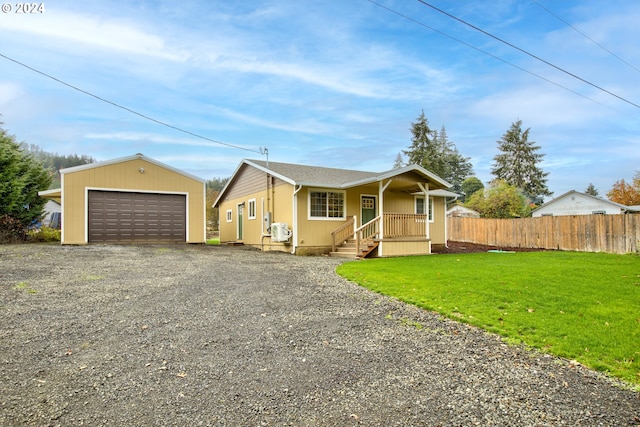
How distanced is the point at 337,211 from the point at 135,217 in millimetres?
8474

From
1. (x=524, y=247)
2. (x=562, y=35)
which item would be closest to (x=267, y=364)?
(x=562, y=35)

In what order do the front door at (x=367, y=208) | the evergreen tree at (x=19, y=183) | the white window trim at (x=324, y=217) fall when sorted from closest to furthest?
the white window trim at (x=324, y=217) → the evergreen tree at (x=19, y=183) → the front door at (x=367, y=208)

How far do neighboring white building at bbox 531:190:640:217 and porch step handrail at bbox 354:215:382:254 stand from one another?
66.6 feet

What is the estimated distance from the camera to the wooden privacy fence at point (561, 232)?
14.1m

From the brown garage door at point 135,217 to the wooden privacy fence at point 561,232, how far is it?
15752 mm

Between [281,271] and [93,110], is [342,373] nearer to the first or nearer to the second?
[281,271]

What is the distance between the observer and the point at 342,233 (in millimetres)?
14375

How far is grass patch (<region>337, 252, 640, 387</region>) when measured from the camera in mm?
3975

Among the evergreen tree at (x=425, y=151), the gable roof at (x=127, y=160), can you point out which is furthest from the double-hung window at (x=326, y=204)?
the evergreen tree at (x=425, y=151)

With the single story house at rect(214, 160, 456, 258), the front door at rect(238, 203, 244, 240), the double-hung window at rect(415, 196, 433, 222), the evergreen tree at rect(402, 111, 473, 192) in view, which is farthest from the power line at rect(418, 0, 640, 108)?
the evergreen tree at rect(402, 111, 473, 192)

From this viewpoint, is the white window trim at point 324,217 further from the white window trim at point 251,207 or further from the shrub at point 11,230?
the shrub at point 11,230

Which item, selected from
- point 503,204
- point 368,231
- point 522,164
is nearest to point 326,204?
point 368,231

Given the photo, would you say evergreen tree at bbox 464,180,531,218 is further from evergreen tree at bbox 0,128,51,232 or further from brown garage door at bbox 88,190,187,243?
evergreen tree at bbox 0,128,51,232

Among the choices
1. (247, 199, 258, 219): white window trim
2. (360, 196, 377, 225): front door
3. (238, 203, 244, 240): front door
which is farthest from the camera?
(238, 203, 244, 240): front door
